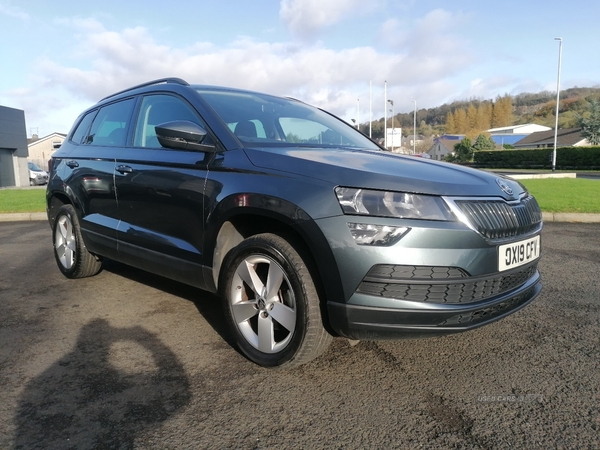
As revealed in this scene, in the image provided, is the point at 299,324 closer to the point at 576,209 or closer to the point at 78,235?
the point at 78,235

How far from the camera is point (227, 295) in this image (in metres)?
2.90

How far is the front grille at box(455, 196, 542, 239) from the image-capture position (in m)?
2.40

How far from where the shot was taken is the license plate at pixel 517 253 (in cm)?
250

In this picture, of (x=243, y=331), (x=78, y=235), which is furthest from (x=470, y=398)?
(x=78, y=235)

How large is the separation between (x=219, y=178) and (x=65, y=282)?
276 cm

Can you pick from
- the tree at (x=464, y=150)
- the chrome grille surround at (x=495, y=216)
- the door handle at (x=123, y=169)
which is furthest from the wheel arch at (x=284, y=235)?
the tree at (x=464, y=150)

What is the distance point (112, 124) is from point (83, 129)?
80 cm

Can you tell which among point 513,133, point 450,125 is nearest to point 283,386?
point 513,133

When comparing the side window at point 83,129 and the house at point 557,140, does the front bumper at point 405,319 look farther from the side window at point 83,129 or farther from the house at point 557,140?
the house at point 557,140

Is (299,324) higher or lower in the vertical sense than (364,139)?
lower

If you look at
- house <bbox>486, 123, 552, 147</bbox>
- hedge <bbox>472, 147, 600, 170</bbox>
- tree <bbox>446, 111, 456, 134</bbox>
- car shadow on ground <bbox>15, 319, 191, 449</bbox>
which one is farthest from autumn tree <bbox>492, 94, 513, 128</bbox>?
car shadow on ground <bbox>15, 319, 191, 449</bbox>

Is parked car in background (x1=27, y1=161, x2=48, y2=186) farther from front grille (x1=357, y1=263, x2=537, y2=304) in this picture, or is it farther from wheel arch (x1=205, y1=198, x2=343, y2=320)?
front grille (x1=357, y1=263, x2=537, y2=304)

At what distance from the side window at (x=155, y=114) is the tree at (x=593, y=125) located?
2450 inches

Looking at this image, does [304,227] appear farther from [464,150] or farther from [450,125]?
[450,125]
